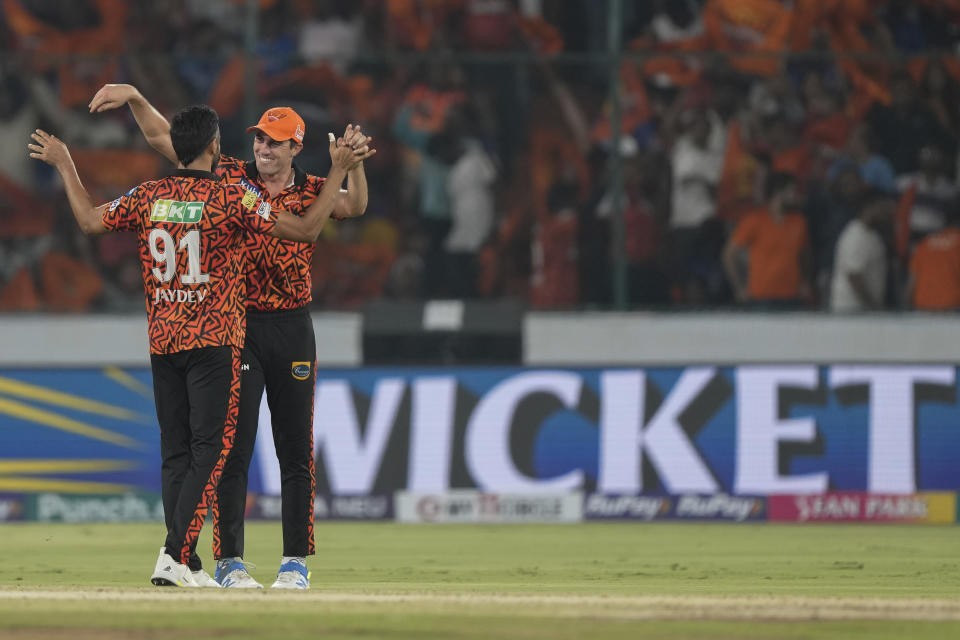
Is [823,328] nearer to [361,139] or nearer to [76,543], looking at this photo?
[76,543]

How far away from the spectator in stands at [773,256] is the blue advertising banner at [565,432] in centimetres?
295

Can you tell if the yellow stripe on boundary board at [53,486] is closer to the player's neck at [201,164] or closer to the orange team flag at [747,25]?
the player's neck at [201,164]

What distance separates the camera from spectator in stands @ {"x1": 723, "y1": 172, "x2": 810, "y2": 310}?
626 inches

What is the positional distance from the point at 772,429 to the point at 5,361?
7.44 m

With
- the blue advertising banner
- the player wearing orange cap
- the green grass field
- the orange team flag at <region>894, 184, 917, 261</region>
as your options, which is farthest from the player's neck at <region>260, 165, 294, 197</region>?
the orange team flag at <region>894, 184, 917, 261</region>

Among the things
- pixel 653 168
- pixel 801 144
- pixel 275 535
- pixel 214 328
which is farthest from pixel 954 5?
pixel 214 328

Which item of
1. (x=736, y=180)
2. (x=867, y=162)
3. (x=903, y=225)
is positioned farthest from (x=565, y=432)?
(x=867, y=162)

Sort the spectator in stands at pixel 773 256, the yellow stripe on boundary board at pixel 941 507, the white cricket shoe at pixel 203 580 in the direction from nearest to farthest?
the white cricket shoe at pixel 203 580
the yellow stripe on boundary board at pixel 941 507
the spectator in stands at pixel 773 256

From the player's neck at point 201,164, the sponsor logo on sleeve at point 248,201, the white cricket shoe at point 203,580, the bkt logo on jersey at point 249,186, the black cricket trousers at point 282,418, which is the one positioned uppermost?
the player's neck at point 201,164

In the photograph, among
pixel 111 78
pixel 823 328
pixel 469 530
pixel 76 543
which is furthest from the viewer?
pixel 111 78

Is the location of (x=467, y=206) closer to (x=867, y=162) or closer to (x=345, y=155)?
(x=867, y=162)

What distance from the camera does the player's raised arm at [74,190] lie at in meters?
7.43

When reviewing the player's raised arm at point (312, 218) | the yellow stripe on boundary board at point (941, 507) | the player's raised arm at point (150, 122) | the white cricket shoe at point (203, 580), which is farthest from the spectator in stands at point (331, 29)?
the white cricket shoe at point (203, 580)

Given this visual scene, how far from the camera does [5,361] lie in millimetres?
16266
